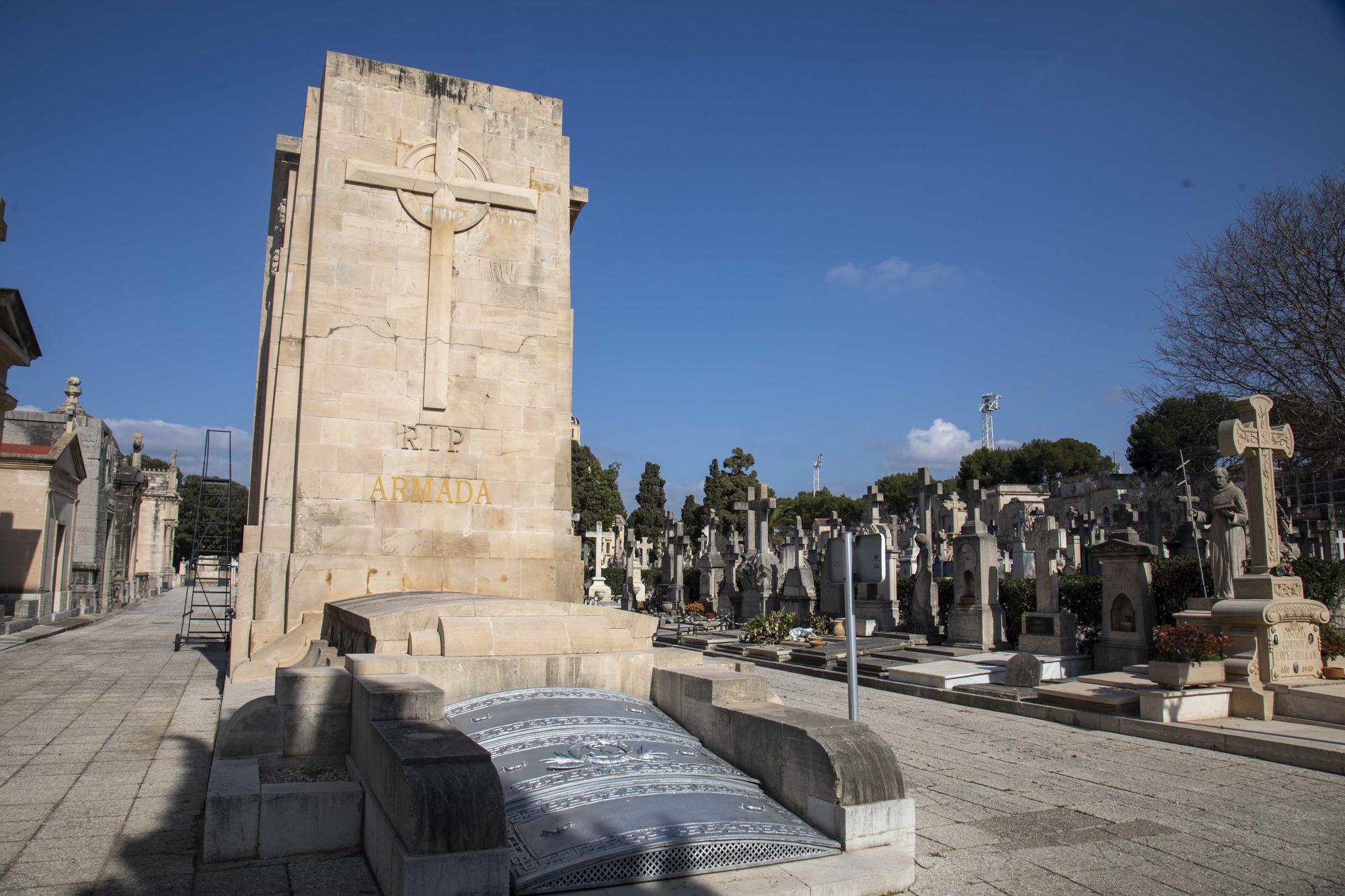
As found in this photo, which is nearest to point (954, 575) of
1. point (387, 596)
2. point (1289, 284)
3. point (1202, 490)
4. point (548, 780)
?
point (1289, 284)

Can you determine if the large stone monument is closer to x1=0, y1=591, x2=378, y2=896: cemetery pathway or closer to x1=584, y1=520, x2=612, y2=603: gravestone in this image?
x1=0, y1=591, x2=378, y2=896: cemetery pathway

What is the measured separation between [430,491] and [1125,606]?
11.0 m

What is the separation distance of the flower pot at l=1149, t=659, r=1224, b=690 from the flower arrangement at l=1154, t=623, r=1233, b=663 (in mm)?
73

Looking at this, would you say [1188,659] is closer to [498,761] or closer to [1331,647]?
[1331,647]

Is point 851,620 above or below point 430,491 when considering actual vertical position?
below

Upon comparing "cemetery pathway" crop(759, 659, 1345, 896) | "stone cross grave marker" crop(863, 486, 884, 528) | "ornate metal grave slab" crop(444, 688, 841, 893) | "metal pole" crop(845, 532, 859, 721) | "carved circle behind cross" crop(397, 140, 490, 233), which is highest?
"carved circle behind cross" crop(397, 140, 490, 233)

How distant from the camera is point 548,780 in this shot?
4.73m

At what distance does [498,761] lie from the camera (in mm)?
4996

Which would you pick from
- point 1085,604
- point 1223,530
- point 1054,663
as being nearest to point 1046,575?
point 1054,663

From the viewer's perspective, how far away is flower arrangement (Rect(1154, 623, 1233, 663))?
9602 millimetres

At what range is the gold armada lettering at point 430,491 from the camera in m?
10.0

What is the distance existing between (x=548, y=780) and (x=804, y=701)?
725 cm

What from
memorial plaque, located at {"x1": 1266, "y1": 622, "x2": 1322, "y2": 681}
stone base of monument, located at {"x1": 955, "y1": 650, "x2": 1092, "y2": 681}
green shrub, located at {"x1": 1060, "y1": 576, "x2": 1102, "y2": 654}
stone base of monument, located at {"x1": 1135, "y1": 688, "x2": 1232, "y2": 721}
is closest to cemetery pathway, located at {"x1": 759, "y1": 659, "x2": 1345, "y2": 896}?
stone base of monument, located at {"x1": 1135, "y1": 688, "x2": 1232, "y2": 721}

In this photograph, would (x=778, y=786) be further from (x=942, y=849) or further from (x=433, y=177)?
(x=433, y=177)
